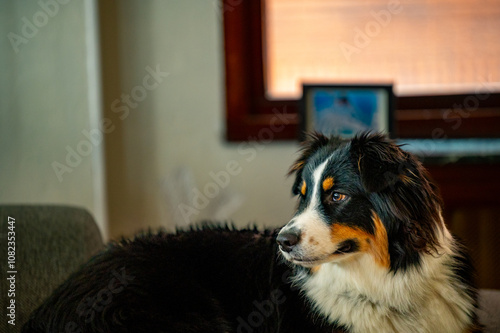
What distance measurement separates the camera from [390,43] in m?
3.35

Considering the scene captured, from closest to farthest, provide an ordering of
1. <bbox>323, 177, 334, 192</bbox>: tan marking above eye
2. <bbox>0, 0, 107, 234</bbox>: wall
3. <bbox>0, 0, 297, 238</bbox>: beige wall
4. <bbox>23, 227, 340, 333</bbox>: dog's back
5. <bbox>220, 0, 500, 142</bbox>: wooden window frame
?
<bbox>23, 227, 340, 333</bbox>: dog's back, <bbox>323, 177, 334, 192</bbox>: tan marking above eye, <bbox>0, 0, 107, 234</bbox>: wall, <bbox>220, 0, 500, 142</bbox>: wooden window frame, <bbox>0, 0, 297, 238</bbox>: beige wall

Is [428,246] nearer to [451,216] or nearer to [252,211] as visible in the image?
[451,216]

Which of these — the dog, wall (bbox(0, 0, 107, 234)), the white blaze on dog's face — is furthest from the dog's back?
wall (bbox(0, 0, 107, 234))

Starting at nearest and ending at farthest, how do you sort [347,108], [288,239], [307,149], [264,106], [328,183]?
[288,239]
[328,183]
[307,149]
[347,108]
[264,106]

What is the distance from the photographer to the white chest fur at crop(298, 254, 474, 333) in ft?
4.83

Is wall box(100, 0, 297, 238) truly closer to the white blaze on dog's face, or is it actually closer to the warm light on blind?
the warm light on blind

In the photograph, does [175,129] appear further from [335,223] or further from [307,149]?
[335,223]

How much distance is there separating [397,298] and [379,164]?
36 cm

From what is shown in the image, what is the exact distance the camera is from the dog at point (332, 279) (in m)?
1.45

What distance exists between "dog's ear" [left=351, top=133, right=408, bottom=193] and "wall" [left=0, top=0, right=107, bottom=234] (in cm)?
179

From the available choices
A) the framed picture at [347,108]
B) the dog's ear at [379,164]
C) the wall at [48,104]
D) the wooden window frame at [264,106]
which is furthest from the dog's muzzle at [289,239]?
the wooden window frame at [264,106]

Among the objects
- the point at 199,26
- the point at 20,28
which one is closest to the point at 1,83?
the point at 20,28

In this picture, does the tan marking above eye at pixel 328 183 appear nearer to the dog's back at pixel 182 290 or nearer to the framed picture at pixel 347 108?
the dog's back at pixel 182 290

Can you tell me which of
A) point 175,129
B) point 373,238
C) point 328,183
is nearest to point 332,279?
point 373,238
